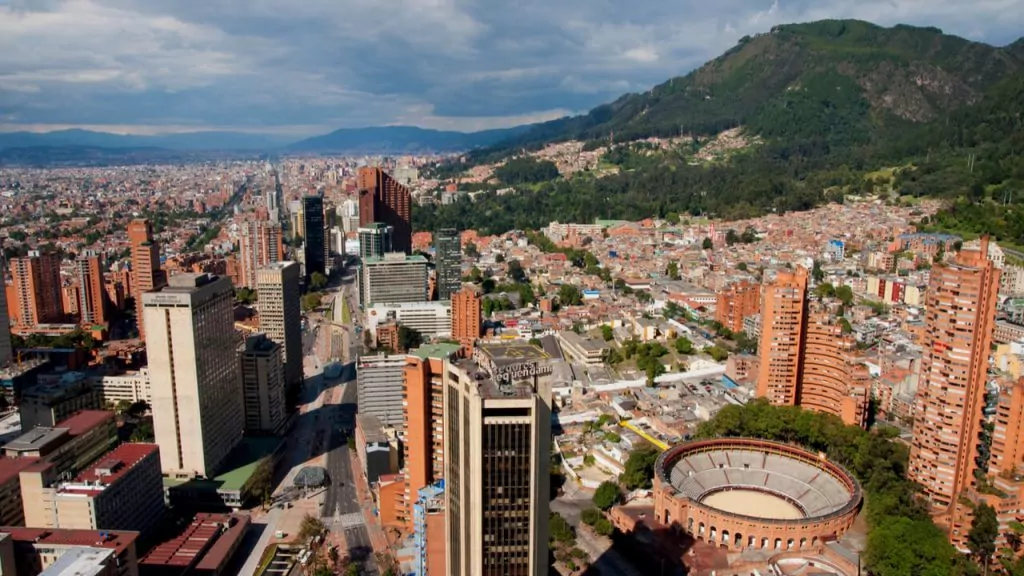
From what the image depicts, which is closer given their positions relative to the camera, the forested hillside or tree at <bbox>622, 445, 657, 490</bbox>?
tree at <bbox>622, 445, 657, 490</bbox>

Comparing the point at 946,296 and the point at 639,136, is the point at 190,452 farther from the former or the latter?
the point at 639,136

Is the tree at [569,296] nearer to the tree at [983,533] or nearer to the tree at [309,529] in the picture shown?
the tree at [309,529]

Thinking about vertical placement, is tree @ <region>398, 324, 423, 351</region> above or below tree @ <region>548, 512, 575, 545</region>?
above

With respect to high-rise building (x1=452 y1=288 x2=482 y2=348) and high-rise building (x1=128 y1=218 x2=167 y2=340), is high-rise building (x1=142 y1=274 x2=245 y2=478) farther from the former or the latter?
high-rise building (x1=452 y1=288 x2=482 y2=348)

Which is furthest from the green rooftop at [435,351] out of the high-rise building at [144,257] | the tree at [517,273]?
the tree at [517,273]

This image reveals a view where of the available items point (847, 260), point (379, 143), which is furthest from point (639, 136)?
point (379, 143)

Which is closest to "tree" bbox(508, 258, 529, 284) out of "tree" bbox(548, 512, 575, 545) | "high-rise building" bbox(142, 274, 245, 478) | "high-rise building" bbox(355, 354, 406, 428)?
"high-rise building" bbox(355, 354, 406, 428)
